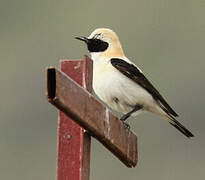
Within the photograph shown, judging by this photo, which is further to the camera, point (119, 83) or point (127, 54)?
point (127, 54)

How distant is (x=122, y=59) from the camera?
471 inches

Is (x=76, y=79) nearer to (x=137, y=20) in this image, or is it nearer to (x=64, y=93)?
(x=64, y=93)

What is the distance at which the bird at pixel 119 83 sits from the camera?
11.5 metres

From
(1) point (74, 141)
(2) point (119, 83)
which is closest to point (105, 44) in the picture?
(2) point (119, 83)

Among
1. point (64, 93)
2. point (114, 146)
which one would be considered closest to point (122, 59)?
point (114, 146)

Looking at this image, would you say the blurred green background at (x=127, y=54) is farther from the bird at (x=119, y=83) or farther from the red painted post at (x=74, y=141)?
the red painted post at (x=74, y=141)

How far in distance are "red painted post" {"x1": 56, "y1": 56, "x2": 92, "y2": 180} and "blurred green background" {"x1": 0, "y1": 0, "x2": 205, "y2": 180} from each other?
19602 mm

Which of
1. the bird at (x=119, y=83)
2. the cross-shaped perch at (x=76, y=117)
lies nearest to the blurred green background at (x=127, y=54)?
the bird at (x=119, y=83)

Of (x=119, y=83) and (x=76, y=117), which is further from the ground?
(x=119, y=83)

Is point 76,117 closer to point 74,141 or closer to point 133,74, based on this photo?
point 74,141

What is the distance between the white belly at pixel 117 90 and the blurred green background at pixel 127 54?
15591 mm

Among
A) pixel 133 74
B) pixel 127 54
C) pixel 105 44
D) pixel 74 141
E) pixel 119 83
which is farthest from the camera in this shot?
pixel 127 54

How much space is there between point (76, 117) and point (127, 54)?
112 feet

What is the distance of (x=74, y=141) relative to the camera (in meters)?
7.80
